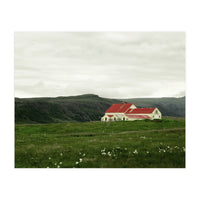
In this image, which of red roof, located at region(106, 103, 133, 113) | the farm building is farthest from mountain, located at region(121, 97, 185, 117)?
the farm building

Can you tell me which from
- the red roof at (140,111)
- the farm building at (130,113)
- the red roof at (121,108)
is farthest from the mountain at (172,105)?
the red roof at (140,111)

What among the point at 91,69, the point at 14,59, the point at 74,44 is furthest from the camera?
the point at 91,69

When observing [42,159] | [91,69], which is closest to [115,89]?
[91,69]

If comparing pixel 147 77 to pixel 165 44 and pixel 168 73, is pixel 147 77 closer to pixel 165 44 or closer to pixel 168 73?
pixel 168 73

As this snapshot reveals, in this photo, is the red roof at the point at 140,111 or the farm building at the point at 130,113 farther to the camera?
the red roof at the point at 140,111

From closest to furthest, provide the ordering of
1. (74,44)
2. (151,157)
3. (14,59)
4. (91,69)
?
(151,157) → (14,59) → (74,44) → (91,69)

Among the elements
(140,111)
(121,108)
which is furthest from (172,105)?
(140,111)

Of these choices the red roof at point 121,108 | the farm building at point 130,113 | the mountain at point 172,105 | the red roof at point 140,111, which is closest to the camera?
the mountain at point 172,105

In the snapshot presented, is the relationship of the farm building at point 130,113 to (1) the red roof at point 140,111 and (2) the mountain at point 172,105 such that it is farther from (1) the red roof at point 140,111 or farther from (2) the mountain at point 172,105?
(2) the mountain at point 172,105

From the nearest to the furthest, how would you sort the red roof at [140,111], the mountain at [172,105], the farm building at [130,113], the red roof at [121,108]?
the mountain at [172,105]
the farm building at [130,113]
the red roof at [140,111]
the red roof at [121,108]
